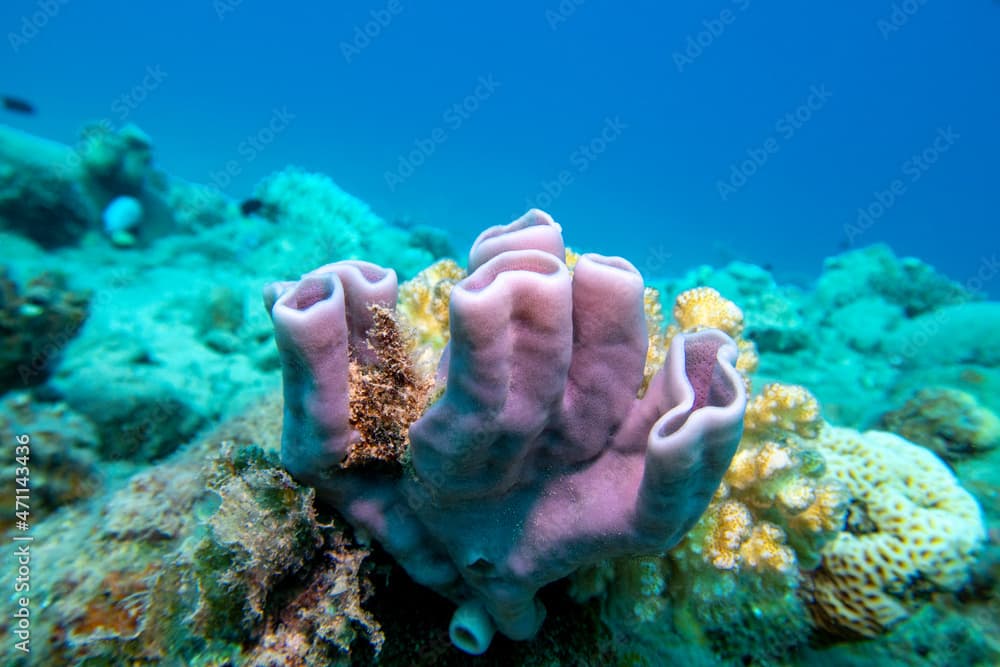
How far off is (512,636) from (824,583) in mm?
2255

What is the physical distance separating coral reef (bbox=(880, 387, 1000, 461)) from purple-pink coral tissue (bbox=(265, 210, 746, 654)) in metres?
6.07

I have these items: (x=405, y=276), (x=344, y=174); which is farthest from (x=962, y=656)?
(x=344, y=174)

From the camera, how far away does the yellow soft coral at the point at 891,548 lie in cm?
301

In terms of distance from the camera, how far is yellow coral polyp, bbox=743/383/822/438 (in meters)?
2.70

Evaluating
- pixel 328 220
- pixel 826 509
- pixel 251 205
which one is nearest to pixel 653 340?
pixel 826 509

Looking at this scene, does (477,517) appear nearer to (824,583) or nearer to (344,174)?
(824,583)

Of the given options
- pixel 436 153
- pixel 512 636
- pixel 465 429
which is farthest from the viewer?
pixel 436 153

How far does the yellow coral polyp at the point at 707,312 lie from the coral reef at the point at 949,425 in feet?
16.1

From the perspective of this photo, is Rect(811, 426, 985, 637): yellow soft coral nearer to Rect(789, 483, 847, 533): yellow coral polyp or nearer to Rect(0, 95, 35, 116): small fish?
Rect(789, 483, 847, 533): yellow coral polyp

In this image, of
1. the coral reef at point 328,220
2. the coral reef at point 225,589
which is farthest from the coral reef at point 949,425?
the coral reef at point 328,220

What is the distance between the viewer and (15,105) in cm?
1227

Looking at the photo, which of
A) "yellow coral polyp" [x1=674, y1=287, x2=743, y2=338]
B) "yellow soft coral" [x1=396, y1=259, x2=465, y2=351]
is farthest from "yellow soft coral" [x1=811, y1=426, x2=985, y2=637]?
"yellow soft coral" [x1=396, y1=259, x2=465, y2=351]

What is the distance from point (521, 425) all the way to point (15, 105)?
17233 mm

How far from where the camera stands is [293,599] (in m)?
1.99
